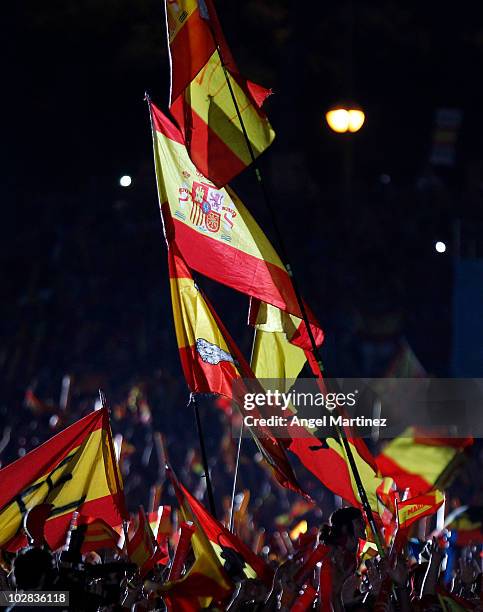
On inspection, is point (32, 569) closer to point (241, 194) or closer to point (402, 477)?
point (402, 477)

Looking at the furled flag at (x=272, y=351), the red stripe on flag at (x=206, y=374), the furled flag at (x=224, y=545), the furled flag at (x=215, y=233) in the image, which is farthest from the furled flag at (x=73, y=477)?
the furled flag at (x=272, y=351)

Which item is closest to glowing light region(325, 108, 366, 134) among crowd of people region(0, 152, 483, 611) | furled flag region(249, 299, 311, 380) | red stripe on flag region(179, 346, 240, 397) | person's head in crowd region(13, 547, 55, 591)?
crowd of people region(0, 152, 483, 611)

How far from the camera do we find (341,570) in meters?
5.98

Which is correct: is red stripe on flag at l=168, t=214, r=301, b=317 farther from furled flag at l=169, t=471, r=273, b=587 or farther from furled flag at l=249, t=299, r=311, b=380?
furled flag at l=169, t=471, r=273, b=587

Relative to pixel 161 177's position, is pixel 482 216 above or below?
above

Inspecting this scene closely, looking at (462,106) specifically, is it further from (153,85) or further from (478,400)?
(478,400)

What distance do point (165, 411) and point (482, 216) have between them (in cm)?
582

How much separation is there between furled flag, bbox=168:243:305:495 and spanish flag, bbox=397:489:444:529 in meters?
0.70

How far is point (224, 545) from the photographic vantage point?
7020 millimetres

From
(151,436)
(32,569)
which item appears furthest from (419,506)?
(151,436)

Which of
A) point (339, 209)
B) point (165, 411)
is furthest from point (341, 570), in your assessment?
point (339, 209)

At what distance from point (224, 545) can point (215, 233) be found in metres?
2.09

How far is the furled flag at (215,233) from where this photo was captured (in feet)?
27.2

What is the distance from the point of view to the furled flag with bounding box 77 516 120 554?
7754 millimetres
